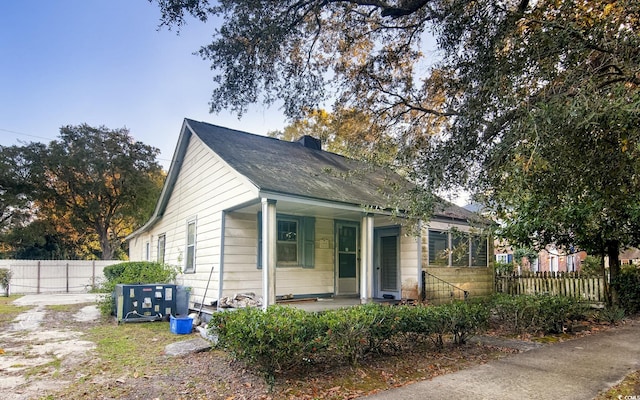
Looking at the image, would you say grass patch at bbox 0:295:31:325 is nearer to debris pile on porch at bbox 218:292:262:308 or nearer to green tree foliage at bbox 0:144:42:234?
debris pile on porch at bbox 218:292:262:308

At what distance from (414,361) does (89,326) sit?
7489mm

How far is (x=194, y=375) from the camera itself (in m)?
5.14

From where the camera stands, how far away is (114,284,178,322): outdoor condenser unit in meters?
9.34

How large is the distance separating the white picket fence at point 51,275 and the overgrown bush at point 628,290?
806 inches

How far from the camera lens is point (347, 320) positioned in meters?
5.20

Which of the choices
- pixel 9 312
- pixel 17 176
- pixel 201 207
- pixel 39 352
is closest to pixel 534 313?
pixel 201 207

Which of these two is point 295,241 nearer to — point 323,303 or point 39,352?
point 323,303

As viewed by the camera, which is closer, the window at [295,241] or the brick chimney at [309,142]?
the window at [295,241]

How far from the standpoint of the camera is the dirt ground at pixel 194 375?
4.40 meters

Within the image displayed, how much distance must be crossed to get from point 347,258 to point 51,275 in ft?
56.6

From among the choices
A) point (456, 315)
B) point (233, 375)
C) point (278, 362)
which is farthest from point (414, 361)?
point (233, 375)

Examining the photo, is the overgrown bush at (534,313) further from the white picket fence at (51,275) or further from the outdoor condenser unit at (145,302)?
the white picket fence at (51,275)

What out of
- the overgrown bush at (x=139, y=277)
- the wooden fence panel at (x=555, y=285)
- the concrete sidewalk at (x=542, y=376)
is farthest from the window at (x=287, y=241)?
the wooden fence panel at (x=555, y=285)

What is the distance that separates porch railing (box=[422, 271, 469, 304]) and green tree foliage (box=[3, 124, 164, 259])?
21.9 m
